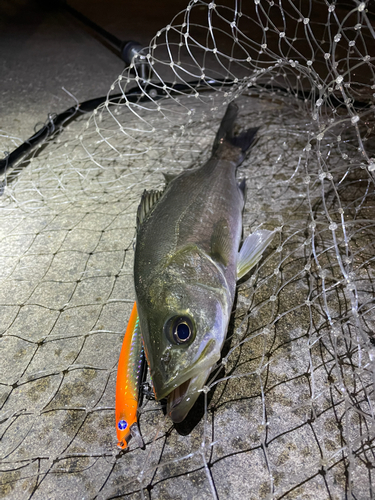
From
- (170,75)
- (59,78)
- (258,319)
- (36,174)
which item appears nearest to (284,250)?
(258,319)

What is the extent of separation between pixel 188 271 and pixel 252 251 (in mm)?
432

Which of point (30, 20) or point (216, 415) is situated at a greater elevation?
point (30, 20)

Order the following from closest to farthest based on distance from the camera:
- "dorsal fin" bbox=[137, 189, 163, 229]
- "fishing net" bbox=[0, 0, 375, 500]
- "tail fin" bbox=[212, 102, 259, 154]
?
"fishing net" bbox=[0, 0, 375, 500]
"dorsal fin" bbox=[137, 189, 163, 229]
"tail fin" bbox=[212, 102, 259, 154]

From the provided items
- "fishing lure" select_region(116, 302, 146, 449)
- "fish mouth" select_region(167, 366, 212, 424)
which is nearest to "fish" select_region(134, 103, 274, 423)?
"fish mouth" select_region(167, 366, 212, 424)

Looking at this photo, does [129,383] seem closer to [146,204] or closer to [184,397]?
[184,397]

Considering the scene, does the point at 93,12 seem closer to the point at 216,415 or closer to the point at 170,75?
the point at 170,75

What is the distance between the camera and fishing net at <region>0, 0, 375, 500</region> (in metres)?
1.20

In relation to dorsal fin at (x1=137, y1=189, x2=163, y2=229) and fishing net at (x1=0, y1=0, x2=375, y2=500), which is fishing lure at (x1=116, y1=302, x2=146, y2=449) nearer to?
fishing net at (x1=0, y1=0, x2=375, y2=500)

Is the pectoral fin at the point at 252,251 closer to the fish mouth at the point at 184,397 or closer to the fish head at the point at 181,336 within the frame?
the fish head at the point at 181,336

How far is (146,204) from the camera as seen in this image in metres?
1.84

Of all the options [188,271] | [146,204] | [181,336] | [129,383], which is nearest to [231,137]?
[146,204]

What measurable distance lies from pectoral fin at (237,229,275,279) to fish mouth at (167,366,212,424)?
1.99ft

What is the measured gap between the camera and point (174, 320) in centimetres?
130

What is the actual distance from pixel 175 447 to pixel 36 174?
7.22ft
